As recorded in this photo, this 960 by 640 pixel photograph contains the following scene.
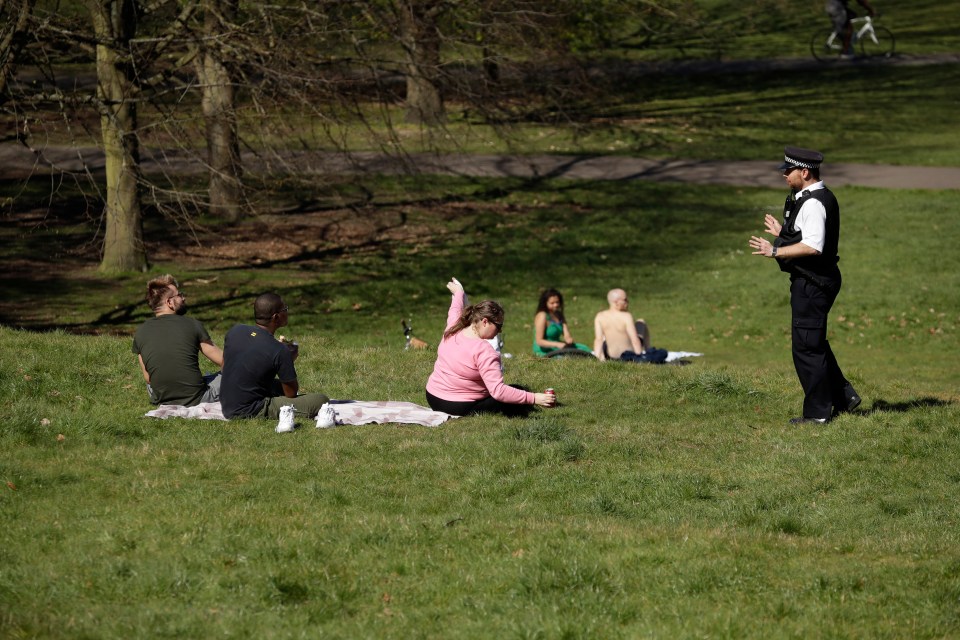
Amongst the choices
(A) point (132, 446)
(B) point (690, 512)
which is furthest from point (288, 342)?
(B) point (690, 512)

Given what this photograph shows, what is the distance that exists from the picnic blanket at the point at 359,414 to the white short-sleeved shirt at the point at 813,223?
10.6 feet

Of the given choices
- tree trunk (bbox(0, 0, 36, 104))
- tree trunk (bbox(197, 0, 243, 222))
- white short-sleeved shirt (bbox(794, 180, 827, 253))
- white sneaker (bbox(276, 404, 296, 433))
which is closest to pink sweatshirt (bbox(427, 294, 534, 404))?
white sneaker (bbox(276, 404, 296, 433))

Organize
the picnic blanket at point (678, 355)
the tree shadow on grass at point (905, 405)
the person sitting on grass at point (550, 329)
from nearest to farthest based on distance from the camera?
the tree shadow on grass at point (905, 405), the person sitting on grass at point (550, 329), the picnic blanket at point (678, 355)

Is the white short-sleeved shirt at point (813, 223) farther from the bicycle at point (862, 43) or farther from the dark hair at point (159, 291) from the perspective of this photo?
the bicycle at point (862, 43)

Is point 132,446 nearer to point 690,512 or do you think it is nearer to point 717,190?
point 690,512

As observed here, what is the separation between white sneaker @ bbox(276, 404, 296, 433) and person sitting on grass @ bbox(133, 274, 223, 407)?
1058mm

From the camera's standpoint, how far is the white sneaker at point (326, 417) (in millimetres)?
9383

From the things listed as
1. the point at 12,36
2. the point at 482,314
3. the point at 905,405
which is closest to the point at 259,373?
the point at 482,314

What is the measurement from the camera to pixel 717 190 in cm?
2642

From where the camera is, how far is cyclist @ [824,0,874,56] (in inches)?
1532

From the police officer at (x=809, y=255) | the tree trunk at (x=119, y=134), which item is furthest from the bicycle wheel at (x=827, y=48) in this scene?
the police officer at (x=809, y=255)

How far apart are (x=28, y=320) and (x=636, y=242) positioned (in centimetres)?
1132

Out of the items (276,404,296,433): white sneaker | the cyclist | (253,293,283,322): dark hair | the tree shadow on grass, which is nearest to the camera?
(276,404,296,433): white sneaker

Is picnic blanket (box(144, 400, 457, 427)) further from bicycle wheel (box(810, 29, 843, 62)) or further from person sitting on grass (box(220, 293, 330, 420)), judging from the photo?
bicycle wheel (box(810, 29, 843, 62))
